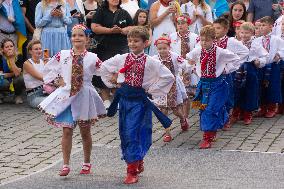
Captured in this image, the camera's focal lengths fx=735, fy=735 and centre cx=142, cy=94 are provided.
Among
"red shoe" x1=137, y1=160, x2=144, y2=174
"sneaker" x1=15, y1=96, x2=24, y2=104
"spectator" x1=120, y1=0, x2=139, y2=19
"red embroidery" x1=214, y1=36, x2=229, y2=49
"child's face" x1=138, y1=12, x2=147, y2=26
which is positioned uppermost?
"spectator" x1=120, y1=0, x2=139, y2=19

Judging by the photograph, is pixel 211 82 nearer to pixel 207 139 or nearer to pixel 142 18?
pixel 207 139

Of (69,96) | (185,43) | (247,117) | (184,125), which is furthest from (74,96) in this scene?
→ (247,117)

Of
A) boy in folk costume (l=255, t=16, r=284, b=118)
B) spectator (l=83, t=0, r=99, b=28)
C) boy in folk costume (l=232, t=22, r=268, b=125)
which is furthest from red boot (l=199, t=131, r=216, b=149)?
spectator (l=83, t=0, r=99, b=28)

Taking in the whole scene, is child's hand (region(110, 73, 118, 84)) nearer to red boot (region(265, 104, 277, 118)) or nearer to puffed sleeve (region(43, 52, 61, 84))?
puffed sleeve (region(43, 52, 61, 84))

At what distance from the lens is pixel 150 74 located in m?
7.82

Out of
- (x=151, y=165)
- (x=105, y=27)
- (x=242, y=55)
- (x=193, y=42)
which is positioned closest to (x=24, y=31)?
(x=105, y=27)

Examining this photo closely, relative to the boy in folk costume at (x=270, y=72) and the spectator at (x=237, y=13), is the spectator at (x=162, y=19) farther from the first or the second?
the boy in folk costume at (x=270, y=72)

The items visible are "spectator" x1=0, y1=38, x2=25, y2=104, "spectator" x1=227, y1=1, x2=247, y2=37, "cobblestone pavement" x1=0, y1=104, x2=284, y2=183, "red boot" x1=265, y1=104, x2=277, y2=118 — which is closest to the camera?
"cobblestone pavement" x1=0, y1=104, x2=284, y2=183

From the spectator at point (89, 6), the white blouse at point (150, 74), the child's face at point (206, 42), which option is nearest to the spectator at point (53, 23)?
the spectator at point (89, 6)

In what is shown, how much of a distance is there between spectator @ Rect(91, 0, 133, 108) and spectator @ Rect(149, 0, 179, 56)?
0.46 meters

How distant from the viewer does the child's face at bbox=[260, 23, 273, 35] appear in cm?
1133

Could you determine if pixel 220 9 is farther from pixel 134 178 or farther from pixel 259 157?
pixel 134 178

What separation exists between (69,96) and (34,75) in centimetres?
436

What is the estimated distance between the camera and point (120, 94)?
308 inches
